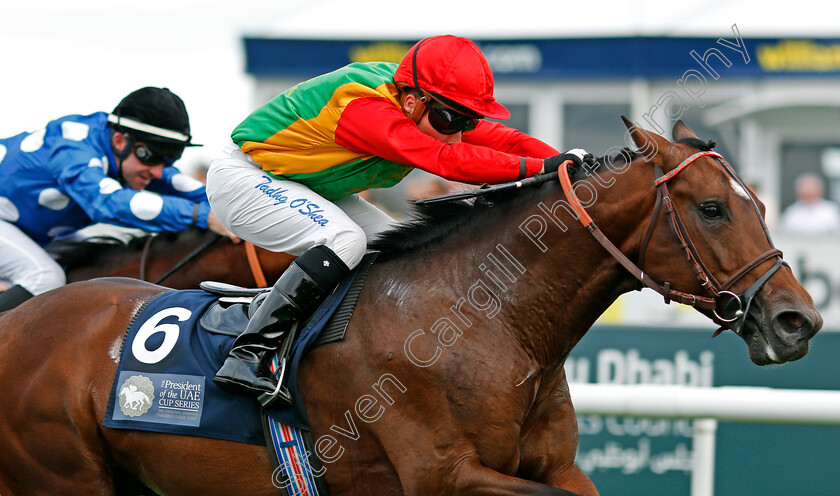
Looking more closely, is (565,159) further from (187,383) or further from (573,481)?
(187,383)

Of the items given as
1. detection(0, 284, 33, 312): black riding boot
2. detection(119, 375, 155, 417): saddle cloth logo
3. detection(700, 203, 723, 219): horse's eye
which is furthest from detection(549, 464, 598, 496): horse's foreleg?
detection(0, 284, 33, 312): black riding boot

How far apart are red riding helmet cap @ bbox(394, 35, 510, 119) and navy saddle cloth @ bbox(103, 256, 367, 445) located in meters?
0.68

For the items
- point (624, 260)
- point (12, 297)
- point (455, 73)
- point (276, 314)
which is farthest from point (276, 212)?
point (12, 297)

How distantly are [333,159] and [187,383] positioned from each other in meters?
0.92

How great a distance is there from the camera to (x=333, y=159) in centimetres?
334

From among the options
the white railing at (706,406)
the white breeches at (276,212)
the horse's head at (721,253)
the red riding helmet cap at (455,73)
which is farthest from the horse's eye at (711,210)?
the white railing at (706,406)

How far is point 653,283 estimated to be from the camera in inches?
116

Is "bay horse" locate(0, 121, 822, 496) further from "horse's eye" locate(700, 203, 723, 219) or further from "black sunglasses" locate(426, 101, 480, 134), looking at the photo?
"black sunglasses" locate(426, 101, 480, 134)

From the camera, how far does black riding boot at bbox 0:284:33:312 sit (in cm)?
425

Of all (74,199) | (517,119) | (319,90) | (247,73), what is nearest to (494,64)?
(517,119)

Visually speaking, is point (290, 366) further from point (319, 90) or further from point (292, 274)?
point (319, 90)

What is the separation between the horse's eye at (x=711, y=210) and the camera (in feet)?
9.46

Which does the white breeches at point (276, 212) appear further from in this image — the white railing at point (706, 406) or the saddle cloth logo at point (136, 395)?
the white railing at point (706, 406)

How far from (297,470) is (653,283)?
4.26 ft
